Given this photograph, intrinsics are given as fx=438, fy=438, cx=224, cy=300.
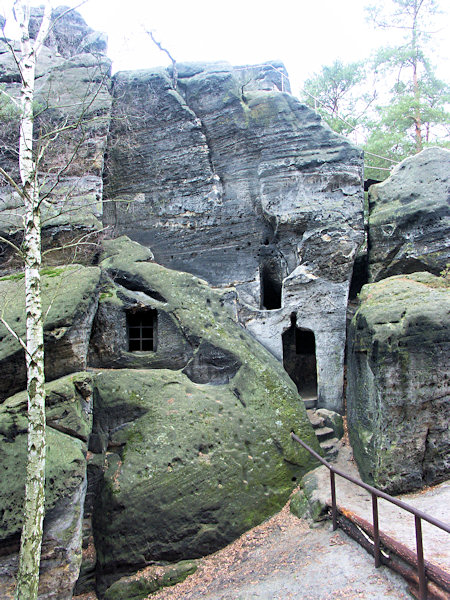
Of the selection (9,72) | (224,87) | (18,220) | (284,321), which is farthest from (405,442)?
(9,72)

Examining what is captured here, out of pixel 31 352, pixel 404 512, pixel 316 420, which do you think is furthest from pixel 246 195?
pixel 404 512

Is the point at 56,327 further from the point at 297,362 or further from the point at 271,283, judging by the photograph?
the point at 297,362

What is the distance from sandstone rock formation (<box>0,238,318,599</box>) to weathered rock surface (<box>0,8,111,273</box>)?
230cm

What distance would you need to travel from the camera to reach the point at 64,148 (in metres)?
12.8

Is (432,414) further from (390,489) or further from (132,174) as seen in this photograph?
(132,174)

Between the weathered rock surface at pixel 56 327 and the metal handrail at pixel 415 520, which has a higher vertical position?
the weathered rock surface at pixel 56 327

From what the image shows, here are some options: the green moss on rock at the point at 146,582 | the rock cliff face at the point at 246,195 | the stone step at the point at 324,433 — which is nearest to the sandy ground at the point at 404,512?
the stone step at the point at 324,433

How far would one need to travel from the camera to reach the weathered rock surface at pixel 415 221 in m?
11.6

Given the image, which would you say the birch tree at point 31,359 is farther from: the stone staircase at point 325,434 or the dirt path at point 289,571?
→ the stone staircase at point 325,434

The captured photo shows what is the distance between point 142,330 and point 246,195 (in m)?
5.42

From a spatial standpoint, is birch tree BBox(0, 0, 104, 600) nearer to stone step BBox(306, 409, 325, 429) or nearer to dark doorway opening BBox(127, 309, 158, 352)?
dark doorway opening BBox(127, 309, 158, 352)

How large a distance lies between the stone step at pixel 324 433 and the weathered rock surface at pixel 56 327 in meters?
5.32

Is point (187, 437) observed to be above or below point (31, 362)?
below

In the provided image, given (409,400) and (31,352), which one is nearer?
(31,352)
